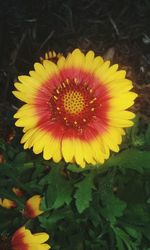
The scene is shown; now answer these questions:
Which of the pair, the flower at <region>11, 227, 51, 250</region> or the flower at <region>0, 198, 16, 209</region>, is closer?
the flower at <region>11, 227, 51, 250</region>

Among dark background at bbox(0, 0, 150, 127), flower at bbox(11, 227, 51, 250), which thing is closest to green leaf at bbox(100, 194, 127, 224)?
flower at bbox(11, 227, 51, 250)

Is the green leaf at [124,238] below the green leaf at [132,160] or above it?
below

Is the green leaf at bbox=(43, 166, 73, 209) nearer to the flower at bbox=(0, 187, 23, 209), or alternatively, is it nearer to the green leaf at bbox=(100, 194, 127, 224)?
the green leaf at bbox=(100, 194, 127, 224)

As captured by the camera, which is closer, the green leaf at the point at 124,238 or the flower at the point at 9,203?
the green leaf at the point at 124,238

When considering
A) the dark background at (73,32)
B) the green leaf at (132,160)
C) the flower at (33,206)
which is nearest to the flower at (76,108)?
the green leaf at (132,160)

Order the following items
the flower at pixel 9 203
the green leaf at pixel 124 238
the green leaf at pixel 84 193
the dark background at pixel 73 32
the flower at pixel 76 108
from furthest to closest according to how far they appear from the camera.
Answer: the dark background at pixel 73 32, the flower at pixel 9 203, the green leaf at pixel 124 238, the green leaf at pixel 84 193, the flower at pixel 76 108

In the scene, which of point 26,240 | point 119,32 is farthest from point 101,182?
point 119,32

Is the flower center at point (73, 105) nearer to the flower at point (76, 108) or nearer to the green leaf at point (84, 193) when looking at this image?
the flower at point (76, 108)

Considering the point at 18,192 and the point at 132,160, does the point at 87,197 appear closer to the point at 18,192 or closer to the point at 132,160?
the point at 132,160
